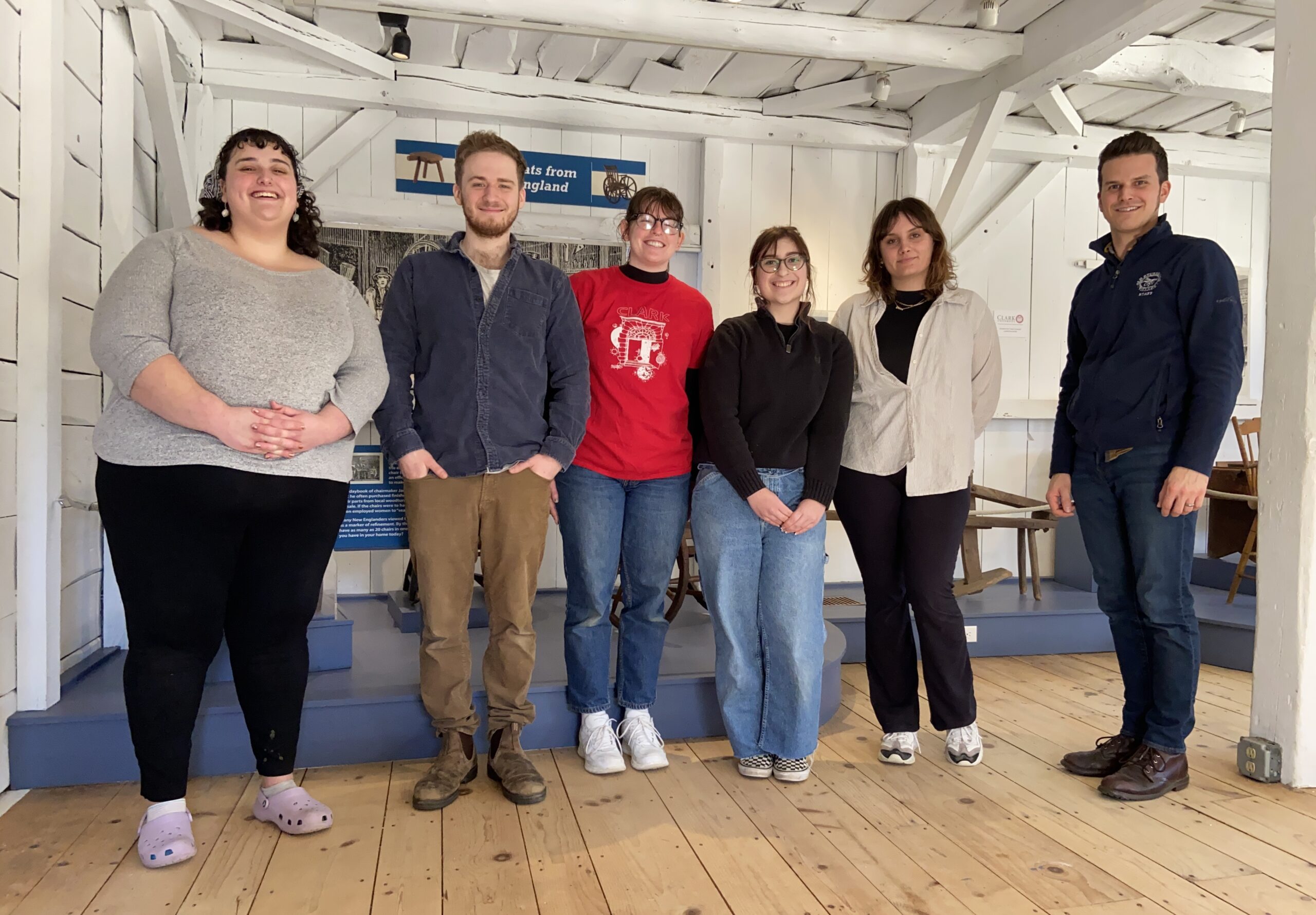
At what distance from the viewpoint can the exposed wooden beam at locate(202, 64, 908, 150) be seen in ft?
13.4

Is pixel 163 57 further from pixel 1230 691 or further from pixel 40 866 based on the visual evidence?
pixel 1230 691

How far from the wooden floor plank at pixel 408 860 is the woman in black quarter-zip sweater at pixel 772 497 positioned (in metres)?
0.85

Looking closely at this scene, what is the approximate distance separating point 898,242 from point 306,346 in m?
1.60

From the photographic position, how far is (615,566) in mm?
2512

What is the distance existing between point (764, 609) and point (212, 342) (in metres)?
1.51

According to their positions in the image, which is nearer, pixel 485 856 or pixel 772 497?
pixel 485 856

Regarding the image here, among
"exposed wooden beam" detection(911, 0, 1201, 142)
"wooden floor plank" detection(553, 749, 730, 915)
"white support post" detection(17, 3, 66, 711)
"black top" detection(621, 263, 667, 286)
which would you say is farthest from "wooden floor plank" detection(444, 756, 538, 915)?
"exposed wooden beam" detection(911, 0, 1201, 142)

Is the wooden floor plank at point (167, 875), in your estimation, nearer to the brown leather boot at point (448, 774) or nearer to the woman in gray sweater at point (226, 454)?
the woman in gray sweater at point (226, 454)

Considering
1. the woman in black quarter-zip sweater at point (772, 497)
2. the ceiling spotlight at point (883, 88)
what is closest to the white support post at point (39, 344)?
the woman in black quarter-zip sweater at point (772, 497)

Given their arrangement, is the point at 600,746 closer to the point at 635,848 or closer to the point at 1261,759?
the point at 635,848

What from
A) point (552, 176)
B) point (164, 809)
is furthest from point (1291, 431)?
point (552, 176)

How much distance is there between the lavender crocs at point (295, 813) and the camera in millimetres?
2127

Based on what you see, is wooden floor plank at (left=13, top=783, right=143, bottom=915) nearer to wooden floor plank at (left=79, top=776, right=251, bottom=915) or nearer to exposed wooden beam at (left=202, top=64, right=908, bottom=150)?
wooden floor plank at (left=79, top=776, right=251, bottom=915)

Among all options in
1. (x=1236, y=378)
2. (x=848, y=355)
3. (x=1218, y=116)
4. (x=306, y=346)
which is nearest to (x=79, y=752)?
(x=306, y=346)
